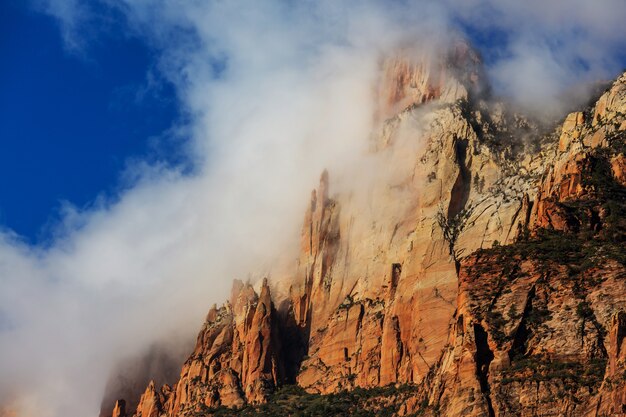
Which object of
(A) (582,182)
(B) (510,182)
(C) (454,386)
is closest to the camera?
(C) (454,386)

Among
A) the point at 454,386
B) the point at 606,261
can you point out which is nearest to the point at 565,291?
the point at 606,261

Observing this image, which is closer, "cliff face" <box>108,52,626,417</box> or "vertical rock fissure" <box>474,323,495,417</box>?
"cliff face" <box>108,52,626,417</box>

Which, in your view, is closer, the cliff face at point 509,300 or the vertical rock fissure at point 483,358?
the cliff face at point 509,300

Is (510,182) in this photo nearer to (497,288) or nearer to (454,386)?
(497,288)

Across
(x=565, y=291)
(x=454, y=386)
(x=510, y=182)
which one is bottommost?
(x=454, y=386)

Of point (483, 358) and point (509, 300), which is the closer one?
point (483, 358)

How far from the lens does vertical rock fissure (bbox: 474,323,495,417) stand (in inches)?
5689

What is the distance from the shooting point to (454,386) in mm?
147875

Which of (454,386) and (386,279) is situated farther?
(386,279)

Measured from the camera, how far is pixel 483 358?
148 m

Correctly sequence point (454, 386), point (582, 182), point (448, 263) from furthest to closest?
point (448, 263), point (582, 182), point (454, 386)

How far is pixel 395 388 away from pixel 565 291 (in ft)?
109

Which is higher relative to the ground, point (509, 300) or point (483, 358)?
point (509, 300)

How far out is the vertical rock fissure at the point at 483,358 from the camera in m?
145
